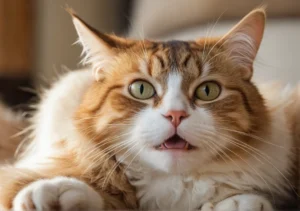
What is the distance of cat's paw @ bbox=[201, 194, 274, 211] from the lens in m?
1.06

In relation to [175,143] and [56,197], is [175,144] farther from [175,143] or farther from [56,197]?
[56,197]

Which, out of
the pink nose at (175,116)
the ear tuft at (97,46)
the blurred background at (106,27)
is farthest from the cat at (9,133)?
the pink nose at (175,116)

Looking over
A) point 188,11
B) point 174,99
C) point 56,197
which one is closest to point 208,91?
point 174,99

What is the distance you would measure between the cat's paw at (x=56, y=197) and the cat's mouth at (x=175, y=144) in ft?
0.57

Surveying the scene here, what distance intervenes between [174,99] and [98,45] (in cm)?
27

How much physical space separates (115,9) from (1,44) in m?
0.71

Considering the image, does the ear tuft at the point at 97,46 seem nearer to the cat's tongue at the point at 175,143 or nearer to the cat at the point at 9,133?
the cat's tongue at the point at 175,143

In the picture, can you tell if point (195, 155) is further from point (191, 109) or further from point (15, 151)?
point (15, 151)

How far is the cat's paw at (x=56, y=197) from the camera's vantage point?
0.99 meters

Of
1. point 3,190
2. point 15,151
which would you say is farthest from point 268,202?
point 15,151

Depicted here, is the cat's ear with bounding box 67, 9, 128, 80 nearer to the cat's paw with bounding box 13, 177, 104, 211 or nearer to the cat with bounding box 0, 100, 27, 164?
the cat's paw with bounding box 13, 177, 104, 211

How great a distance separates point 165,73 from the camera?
111 cm

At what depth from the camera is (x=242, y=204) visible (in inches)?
42.1

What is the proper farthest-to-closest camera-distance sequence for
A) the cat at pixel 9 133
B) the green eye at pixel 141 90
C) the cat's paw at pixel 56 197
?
the cat at pixel 9 133, the green eye at pixel 141 90, the cat's paw at pixel 56 197
